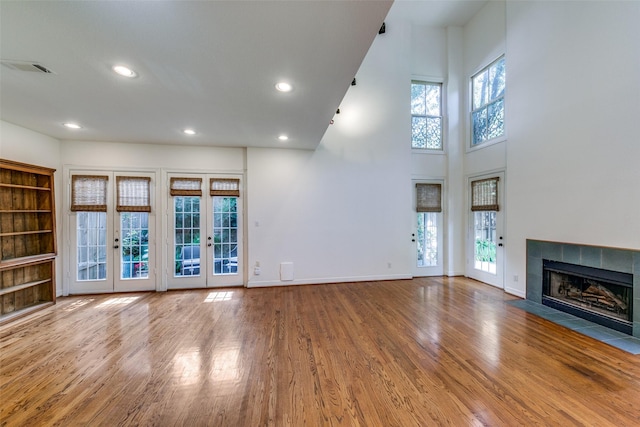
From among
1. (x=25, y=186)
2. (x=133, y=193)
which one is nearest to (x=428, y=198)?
(x=133, y=193)

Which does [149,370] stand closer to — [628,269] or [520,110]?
[628,269]

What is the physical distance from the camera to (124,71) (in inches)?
88.7

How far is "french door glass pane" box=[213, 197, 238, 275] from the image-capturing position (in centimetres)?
489

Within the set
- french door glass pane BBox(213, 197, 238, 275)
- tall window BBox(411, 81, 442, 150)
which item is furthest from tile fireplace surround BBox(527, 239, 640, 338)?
french door glass pane BBox(213, 197, 238, 275)

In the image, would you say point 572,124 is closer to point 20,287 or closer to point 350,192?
point 350,192

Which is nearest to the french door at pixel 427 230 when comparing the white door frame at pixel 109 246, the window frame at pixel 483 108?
the window frame at pixel 483 108

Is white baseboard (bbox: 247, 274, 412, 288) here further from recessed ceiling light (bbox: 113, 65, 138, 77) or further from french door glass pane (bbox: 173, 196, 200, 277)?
recessed ceiling light (bbox: 113, 65, 138, 77)

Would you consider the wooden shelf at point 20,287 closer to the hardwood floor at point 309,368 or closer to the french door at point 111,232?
the hardwood floor at point 309,368

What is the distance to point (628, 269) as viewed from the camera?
2902 mm

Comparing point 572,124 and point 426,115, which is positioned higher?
point 426,115

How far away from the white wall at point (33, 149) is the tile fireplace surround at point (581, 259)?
8.01m

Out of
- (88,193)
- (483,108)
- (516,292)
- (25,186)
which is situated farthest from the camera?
(483,108)

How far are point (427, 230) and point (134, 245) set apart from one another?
601 cm

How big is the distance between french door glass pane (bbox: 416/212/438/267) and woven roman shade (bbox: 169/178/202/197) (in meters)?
4.72
